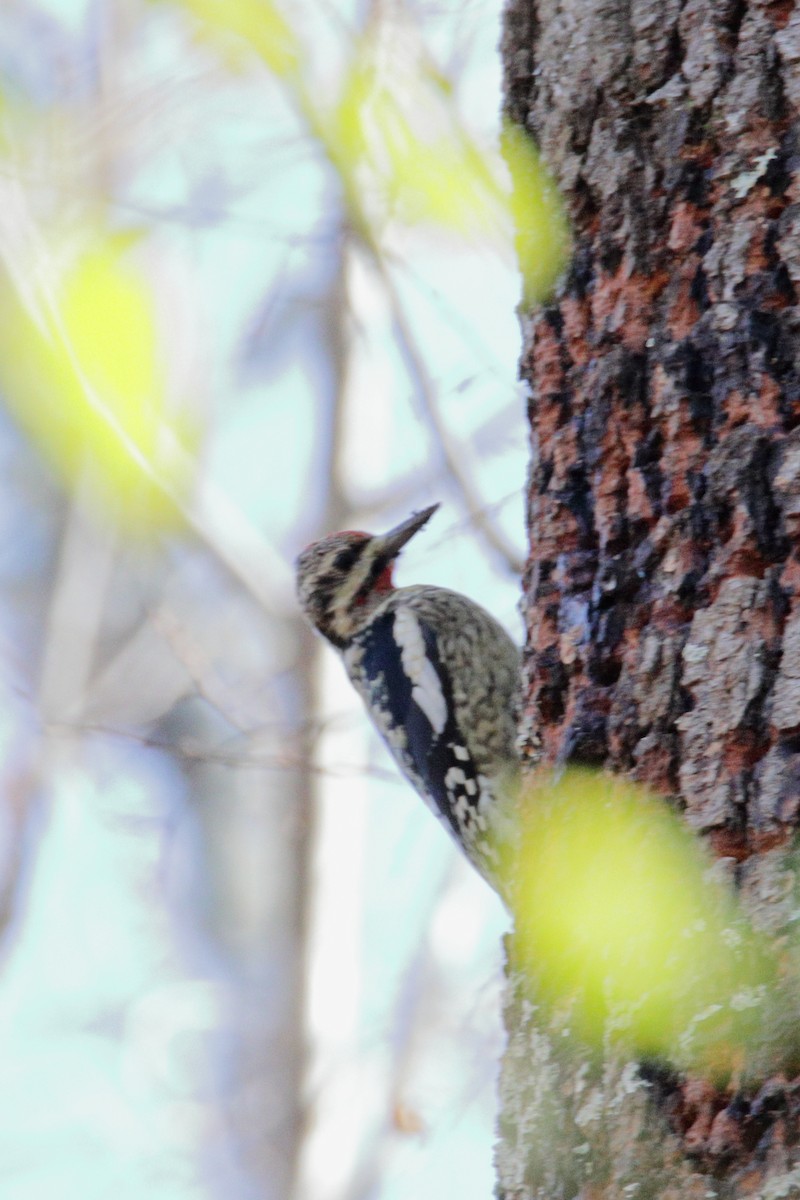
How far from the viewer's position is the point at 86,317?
11.9 feet

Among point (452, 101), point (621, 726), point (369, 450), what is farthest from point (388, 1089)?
point (621, 726)

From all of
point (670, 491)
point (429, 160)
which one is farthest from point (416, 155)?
point (670, 491)

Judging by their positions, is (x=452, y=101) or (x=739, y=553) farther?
(x=452, y=101)

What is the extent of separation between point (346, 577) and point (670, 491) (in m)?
2.33

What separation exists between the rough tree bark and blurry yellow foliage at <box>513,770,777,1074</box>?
0.13 feet

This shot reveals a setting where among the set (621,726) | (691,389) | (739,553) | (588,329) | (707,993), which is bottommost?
(707,993)

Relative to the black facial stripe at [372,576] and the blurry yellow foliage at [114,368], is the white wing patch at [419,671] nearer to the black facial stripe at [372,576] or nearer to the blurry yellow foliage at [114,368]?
the black facial stripe at [372,576]

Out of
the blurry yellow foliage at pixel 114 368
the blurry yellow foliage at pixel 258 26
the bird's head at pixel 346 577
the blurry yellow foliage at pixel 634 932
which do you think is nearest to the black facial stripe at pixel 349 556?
the bird's head at pixel 346 577

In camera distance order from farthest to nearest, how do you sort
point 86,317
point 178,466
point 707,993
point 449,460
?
point 178,466
point 449,460
point 86,317
point 707,993

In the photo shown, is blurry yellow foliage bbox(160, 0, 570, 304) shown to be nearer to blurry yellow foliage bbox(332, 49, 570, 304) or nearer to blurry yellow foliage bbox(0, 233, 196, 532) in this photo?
blurry yellow foliage bbox(332, 49, 570, 304)

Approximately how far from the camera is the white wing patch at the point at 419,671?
3.72m

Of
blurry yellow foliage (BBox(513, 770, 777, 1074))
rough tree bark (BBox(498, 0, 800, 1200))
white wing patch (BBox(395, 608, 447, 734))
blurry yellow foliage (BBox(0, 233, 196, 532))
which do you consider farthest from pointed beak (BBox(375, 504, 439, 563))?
blurry yellow foliage (BBox(513, 770, 777, 1074))

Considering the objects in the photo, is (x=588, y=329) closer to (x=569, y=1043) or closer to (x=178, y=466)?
(x=569, y=1043)

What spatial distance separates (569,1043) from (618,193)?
1.18 meters
